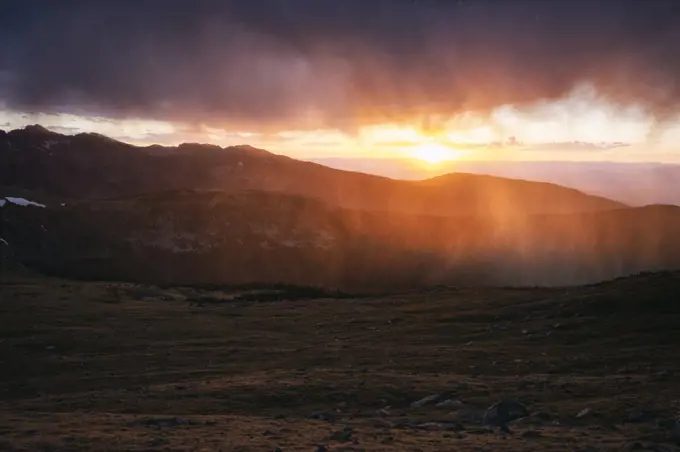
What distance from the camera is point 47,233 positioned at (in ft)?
319

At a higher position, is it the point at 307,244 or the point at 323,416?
the point at 307,244

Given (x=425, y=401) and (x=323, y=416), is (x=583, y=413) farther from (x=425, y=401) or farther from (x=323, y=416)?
(x=323, y=416)

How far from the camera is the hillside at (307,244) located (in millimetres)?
93062

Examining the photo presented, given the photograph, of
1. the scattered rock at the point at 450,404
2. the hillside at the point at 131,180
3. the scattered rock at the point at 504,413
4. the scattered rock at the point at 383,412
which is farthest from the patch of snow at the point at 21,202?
the scattered rock at the point at 504,413

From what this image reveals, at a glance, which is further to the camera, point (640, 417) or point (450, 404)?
point (450, 404)

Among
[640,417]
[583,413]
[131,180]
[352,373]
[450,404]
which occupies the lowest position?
A: [352,373]

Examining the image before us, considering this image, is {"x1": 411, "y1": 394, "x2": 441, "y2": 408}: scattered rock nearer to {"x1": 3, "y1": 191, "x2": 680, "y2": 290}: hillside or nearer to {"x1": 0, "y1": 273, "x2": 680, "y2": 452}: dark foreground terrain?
{"x1": 0, "y1": 273, "x2": 680, "y2": 452}: dark foreground terrain

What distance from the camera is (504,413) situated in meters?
15.2

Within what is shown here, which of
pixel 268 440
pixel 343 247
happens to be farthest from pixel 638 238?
pixel 268 440

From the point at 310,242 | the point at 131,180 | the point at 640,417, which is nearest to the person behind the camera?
the point at 640,417

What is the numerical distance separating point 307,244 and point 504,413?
95.5 meters

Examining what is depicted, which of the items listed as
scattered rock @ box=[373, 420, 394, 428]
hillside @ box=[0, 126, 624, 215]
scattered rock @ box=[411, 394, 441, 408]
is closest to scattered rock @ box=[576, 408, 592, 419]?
scattered rock @ box=[411, 394, 441, 408]

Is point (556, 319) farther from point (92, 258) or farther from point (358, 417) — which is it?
point (92, 258)

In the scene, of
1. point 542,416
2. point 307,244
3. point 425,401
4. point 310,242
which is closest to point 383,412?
point 425,401
